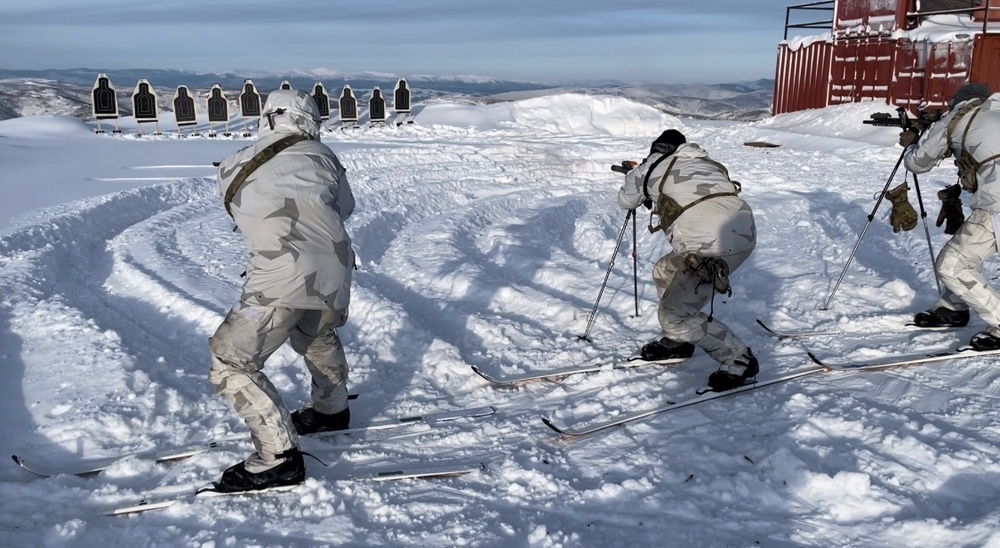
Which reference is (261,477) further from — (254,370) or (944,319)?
(944,319)

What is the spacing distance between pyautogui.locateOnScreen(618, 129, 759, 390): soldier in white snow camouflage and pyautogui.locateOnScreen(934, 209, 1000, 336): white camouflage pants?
5.38 ft

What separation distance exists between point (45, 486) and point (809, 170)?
44.2 ft

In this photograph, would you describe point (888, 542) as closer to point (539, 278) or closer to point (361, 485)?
point (361, 485)

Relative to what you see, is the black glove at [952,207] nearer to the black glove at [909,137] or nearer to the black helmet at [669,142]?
the black glove at [909,137]

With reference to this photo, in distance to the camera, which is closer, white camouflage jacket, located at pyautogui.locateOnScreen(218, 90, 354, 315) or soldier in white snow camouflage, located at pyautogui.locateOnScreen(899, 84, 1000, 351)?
white camouflage jacket, located at pyautogui.locateOnScreen(218, 90, 354, 315)

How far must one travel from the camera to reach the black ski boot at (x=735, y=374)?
4.87 meters

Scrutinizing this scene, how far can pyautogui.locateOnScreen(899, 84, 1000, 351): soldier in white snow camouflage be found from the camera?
16.9 feet

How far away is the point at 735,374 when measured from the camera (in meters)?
4.89

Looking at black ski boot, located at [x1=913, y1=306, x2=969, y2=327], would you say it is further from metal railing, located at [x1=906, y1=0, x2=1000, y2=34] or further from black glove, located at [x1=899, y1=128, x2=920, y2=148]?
metal railing, located at [x1=906, y1=0, x2=1000, y2=34]

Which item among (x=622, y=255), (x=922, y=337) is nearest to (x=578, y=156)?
(x=622, y=255)

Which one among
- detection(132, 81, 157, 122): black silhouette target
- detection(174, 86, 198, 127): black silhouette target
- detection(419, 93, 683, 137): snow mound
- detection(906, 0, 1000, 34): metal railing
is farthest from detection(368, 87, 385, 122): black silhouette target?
detection(906, 0, 1000, 34): metal railing

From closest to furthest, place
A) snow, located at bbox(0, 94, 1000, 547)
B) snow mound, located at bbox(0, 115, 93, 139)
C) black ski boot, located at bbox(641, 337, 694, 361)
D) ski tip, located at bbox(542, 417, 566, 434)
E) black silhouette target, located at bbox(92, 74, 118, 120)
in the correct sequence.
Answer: snow, located at bbox(0, 94, 1000, 547), ski tip, located at bbox(542, 417, 566, 434), black ski boot, located at bbox(641, 337, 694, 361), snow mound, located at bbox(0, 115, 93, 139), black silhouette target, located at bbox(92, 74, 118, 120)

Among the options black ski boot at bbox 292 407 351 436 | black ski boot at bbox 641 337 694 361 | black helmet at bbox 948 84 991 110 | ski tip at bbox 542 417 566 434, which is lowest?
black ski boot at bbox 292 407 351 436

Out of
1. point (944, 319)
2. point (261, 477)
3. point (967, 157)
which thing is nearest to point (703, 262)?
point (967, 157)
